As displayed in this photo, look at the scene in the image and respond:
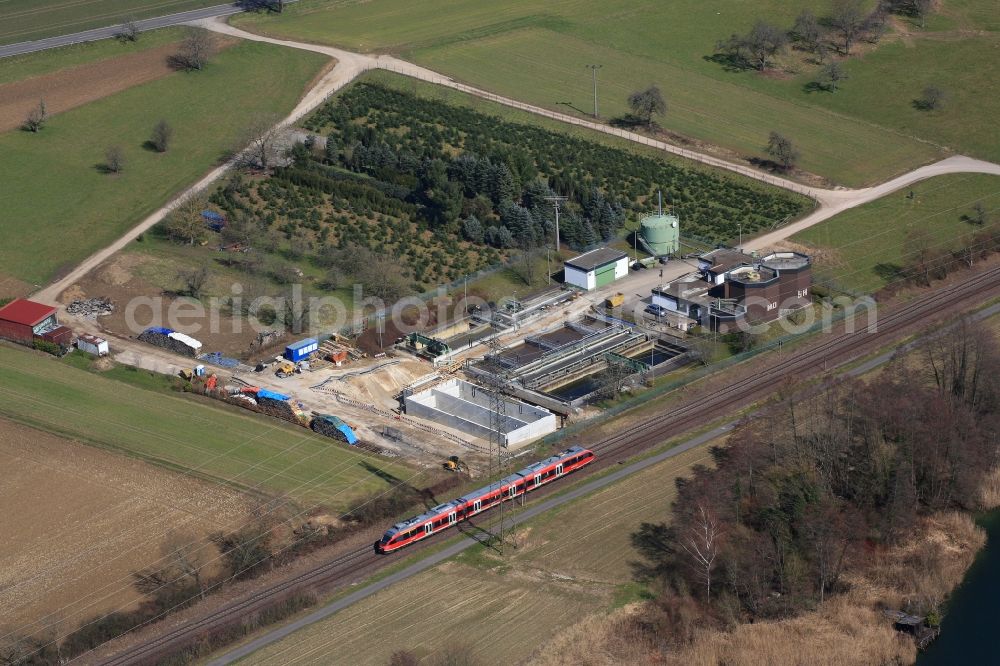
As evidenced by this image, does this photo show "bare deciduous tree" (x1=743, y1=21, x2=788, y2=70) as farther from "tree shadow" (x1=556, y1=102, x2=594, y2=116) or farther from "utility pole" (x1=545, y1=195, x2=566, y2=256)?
"utility pole" (x1=545, y1=195, x2=566, y2=256)

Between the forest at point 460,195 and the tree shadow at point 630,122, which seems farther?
the tree shadow at point 630,122

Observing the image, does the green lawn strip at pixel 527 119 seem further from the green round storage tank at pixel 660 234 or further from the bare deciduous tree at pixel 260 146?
the bare deciduous tree at pixel 260 146

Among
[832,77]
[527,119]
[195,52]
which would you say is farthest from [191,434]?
[832,77]

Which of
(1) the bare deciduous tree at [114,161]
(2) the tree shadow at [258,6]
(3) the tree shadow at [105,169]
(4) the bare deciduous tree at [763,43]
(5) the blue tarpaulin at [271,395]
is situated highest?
(2) the tree shadow at [258,6]

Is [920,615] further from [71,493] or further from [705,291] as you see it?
[71,493]

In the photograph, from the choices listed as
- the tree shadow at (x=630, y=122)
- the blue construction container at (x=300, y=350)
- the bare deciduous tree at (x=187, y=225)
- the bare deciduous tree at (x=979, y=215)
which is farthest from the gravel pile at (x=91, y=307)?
the bare deciduous tree at (x=979, y=215)

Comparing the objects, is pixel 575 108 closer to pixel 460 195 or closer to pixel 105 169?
pixel 460 195
